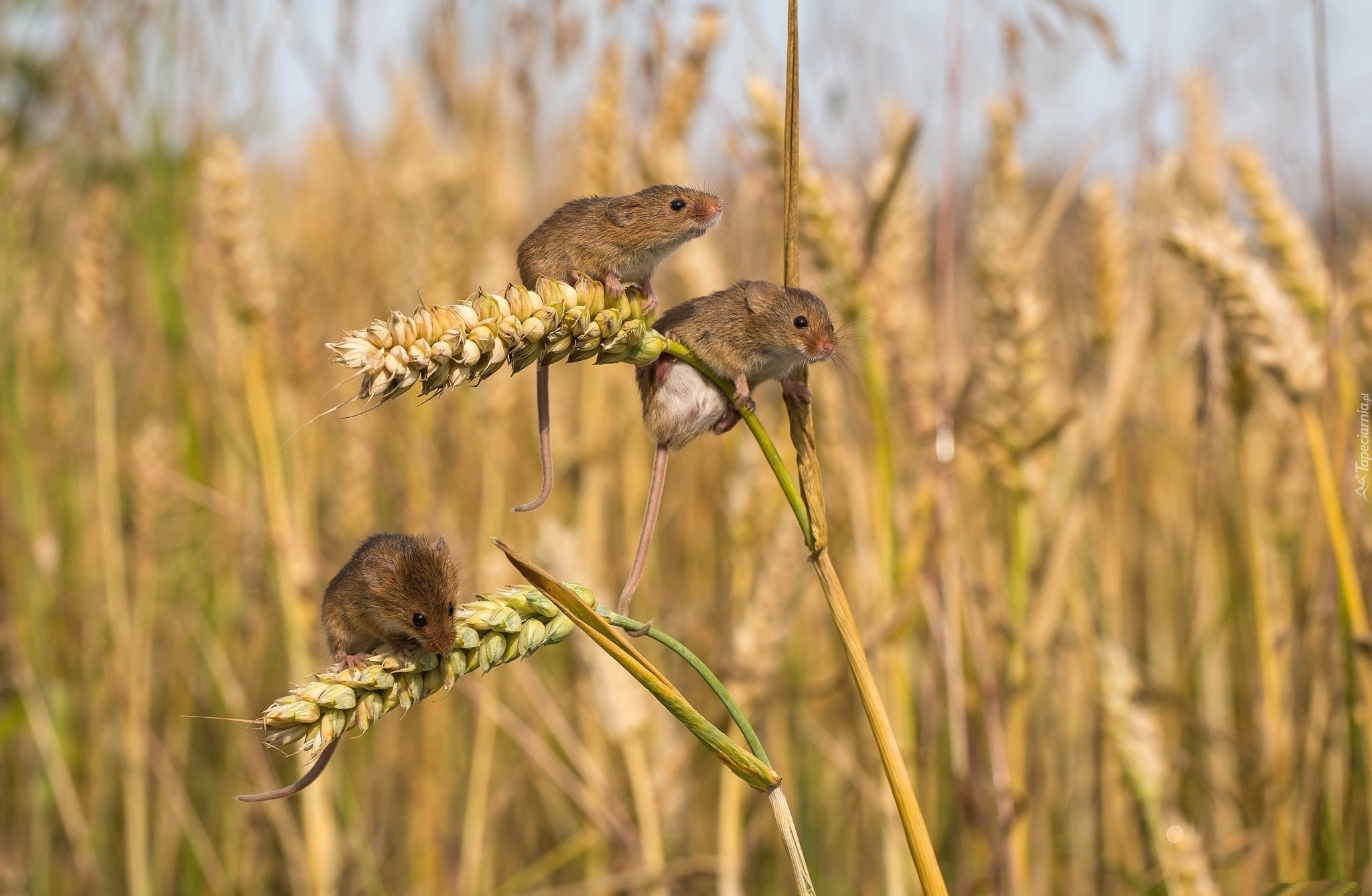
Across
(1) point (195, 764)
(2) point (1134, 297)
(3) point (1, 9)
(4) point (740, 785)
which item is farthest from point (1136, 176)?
(3) point (1, 9)

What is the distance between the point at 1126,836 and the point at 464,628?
7.84 ft

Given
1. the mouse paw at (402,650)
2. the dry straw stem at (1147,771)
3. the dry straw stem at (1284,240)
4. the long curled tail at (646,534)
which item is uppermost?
the dry straw stem at (1284,240)

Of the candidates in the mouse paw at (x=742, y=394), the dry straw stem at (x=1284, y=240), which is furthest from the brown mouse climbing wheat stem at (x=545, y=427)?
the dry straw stem at (x=1284, y=240)

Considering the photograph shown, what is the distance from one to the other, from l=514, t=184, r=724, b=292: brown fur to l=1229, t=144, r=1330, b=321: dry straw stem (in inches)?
57.7

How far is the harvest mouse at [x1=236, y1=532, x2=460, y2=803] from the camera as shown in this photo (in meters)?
1.20

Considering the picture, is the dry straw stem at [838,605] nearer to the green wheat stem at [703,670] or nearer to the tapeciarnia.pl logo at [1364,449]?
the green wheat stem at [703,670]

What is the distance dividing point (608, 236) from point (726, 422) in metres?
0.36

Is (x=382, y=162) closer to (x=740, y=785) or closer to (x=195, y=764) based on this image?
(x=195, y=764)

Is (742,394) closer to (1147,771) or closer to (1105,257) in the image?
(1147,771)

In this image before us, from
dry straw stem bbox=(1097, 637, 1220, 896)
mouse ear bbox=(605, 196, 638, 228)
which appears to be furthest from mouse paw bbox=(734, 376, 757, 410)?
dry straw stem bbox=(1097, 637, 1220, 896)

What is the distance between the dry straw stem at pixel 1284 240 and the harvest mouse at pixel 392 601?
1925 mm

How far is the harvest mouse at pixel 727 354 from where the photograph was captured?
4.59 ft

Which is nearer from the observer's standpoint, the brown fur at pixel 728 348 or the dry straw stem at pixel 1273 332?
the brown fur at pixel 728 348

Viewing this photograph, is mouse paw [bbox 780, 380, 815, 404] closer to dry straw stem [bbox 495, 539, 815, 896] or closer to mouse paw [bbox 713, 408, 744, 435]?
mouse paw [bbox 713, 408, 744, 435]
